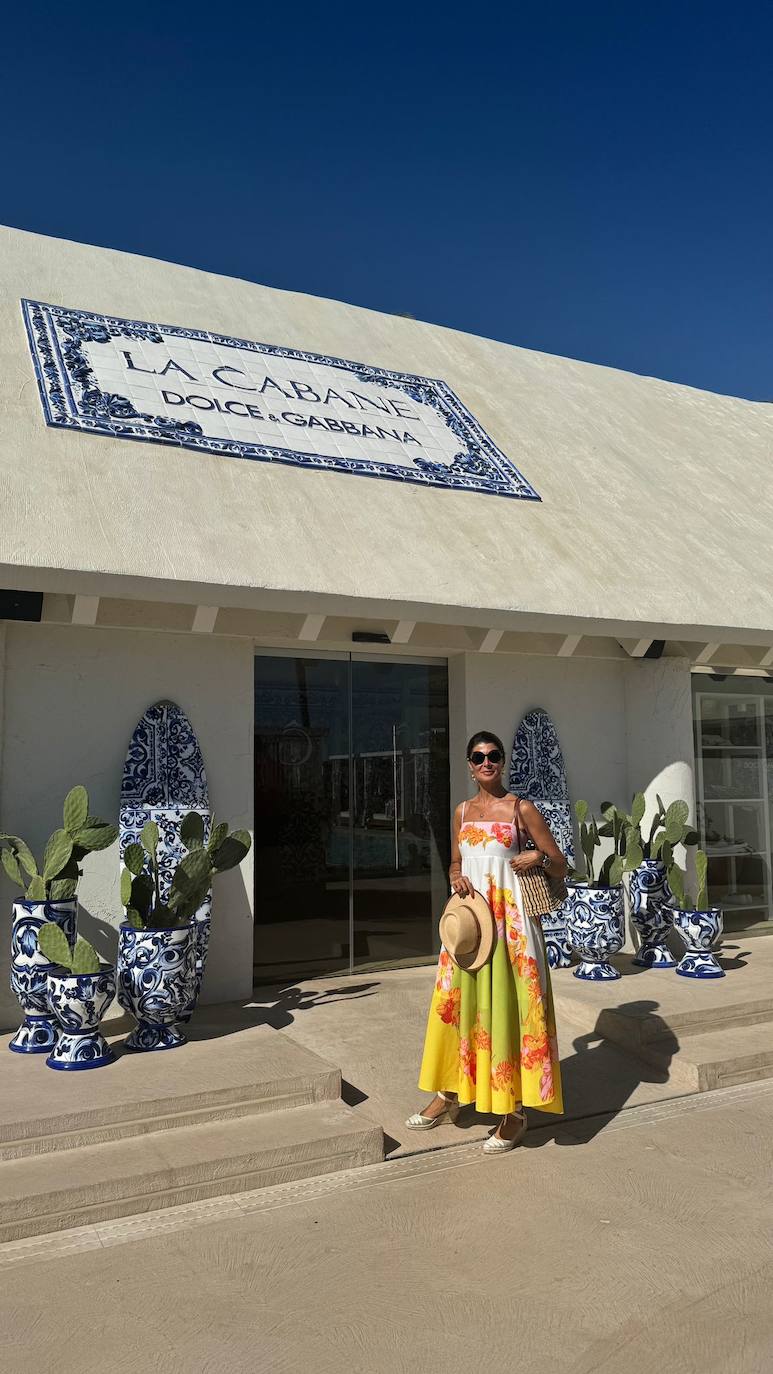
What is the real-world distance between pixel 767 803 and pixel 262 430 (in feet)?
18.1

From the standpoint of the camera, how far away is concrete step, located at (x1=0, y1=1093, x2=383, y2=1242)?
3.73 metres

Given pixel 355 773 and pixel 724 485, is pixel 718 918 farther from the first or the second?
pixel 724 485

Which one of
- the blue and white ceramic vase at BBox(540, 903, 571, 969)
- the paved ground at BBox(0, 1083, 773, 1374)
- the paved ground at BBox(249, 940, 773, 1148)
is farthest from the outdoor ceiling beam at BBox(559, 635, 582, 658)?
the paved ground at BBox(0, 1083, 773, 1374)

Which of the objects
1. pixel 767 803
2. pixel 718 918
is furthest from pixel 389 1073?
pixel 767 803

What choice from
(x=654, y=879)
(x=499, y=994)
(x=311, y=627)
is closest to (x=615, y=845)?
(x=654, y=879)

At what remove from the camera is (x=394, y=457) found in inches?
316

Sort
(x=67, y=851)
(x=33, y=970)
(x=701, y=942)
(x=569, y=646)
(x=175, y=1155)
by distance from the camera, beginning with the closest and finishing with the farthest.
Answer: (x=175, y=1155), (x=33, y=970), (x=67, y=851), (x=701, y=942), (x=569, y=646)

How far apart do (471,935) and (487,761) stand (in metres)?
0.74

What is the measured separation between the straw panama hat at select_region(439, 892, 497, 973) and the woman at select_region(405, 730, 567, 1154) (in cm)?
5

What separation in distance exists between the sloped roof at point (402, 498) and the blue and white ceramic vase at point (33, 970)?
5.67 feet

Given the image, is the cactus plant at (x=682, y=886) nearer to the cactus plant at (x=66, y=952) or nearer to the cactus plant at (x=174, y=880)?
the cactus plant at (x=174, y=880)

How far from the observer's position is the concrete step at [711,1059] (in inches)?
210

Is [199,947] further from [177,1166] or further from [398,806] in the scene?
[398,806]

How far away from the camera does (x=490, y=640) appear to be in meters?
7.56
